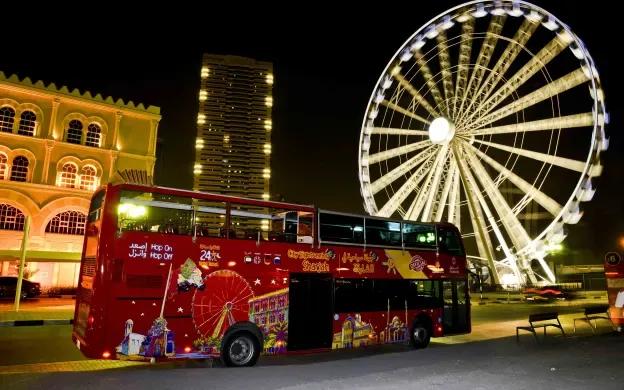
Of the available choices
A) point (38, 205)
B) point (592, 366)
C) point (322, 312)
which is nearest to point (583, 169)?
point (592, 366)

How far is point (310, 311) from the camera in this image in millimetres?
11328

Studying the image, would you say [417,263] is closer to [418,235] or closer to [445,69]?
[418,235]

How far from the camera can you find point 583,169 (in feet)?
82.4

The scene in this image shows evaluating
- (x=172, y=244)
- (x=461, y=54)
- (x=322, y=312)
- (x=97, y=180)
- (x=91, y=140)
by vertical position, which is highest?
(x=461, y=54)

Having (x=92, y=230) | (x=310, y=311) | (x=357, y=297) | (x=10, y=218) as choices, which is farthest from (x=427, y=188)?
(x=10, y=218)

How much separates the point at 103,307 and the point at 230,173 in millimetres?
83336

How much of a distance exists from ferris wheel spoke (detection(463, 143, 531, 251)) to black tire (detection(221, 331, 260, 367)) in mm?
22309

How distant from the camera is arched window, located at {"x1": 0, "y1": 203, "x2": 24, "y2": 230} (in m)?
26.6

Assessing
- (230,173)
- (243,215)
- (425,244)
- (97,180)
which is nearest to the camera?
(243,215)

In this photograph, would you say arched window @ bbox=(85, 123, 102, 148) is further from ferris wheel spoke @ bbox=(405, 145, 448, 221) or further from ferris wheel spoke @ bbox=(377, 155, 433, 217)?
ferris wheel spoke @ bbox=(405, 145, 448, 221)

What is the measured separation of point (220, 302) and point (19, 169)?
78.7 feet

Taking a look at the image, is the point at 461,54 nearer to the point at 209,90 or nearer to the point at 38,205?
the point at 38,205

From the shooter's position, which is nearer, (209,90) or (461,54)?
(461,54)

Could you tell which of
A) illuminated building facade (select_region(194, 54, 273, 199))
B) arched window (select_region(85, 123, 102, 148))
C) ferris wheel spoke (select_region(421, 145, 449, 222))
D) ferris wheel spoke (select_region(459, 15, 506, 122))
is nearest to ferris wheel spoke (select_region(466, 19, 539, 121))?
ferris wheel spoke (select_region(459, 15, 506, 122))
